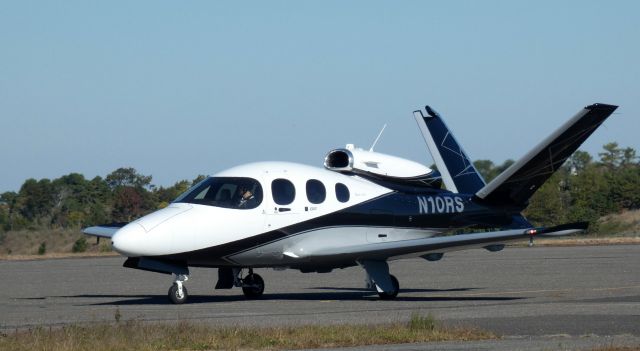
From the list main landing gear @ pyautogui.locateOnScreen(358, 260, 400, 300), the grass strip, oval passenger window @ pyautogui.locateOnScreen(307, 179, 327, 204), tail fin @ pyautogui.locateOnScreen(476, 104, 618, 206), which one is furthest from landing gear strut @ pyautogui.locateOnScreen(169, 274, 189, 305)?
tail fin @ pyautogui.locateOnScreen(476, 104, 618, 206)

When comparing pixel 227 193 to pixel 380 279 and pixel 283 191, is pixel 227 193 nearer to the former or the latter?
pixel 283 191

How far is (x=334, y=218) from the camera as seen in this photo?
2395cm

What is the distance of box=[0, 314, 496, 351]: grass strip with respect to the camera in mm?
14391

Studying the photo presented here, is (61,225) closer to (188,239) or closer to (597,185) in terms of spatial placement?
(597,185)

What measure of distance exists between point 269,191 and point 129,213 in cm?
6556

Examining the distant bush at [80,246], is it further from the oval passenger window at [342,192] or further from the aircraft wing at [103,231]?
the oval passenger window at [342,192]

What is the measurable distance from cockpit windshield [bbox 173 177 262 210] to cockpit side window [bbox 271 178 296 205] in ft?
1.07

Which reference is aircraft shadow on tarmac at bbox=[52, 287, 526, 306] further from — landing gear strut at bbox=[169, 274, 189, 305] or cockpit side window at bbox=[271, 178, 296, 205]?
cockpit side window at bbox=[271, 178, 296, 205]

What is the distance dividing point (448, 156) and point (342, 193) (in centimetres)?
591

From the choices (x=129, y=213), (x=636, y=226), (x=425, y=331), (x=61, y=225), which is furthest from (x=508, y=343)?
(x=61, y=225)

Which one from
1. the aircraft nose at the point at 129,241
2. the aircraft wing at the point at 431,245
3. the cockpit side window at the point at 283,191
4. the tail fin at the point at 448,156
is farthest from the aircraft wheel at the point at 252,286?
the tail fin at the point at 448,156

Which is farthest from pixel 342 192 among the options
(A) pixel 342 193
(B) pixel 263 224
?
(B) pixel 263 224

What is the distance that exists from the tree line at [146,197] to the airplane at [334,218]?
36.5 m

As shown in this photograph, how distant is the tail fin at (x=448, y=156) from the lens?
2894 cm
